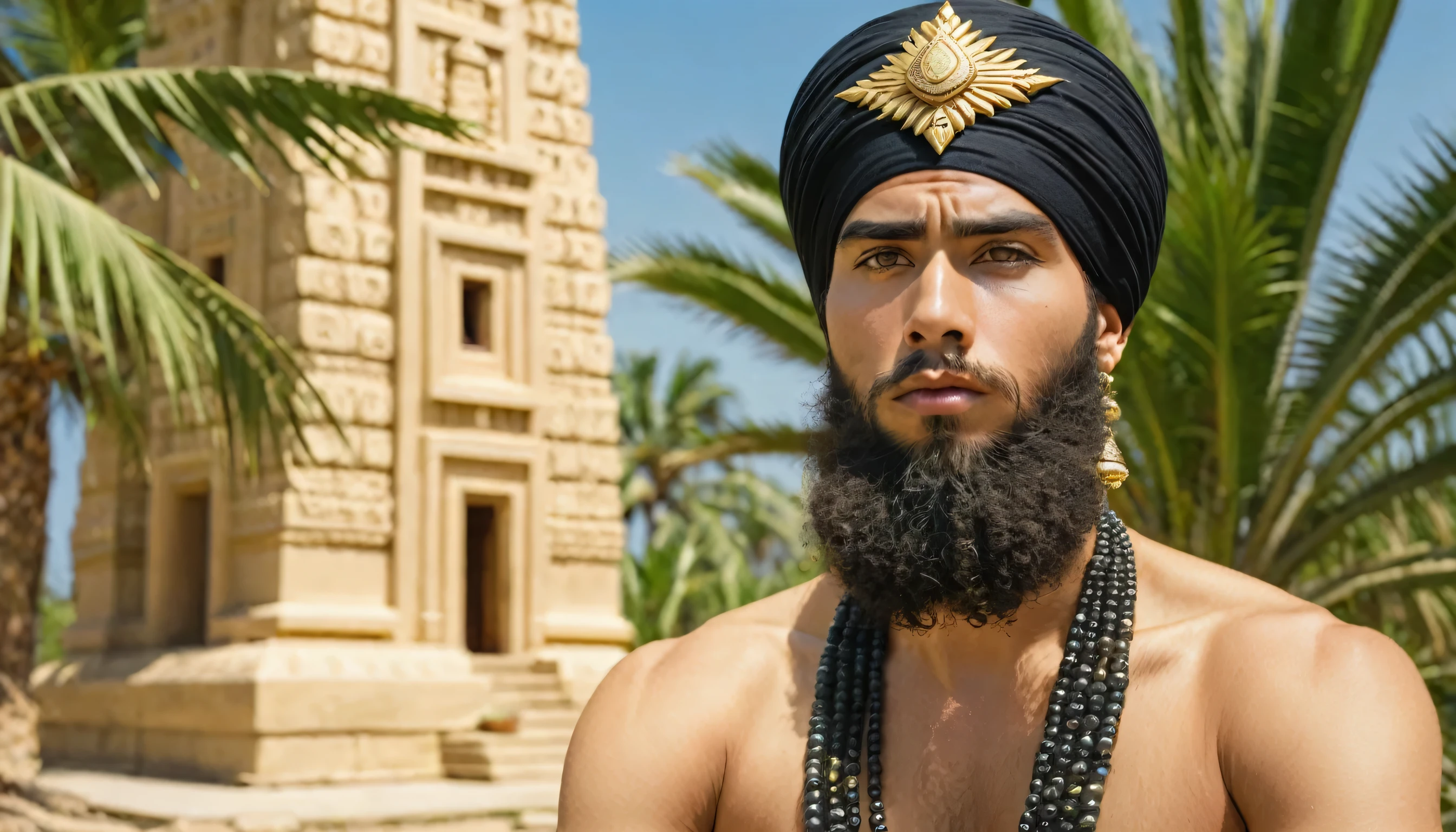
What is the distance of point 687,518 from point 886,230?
103 feet

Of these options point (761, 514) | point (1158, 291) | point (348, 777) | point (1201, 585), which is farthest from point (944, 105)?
point (761, 514)

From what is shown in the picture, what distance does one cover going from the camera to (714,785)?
6.85ft

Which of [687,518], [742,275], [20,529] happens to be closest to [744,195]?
[742,275]

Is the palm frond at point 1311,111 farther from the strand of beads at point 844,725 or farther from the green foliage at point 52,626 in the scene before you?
the green foliage at point 52,626

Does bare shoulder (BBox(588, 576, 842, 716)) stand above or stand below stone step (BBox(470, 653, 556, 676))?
above

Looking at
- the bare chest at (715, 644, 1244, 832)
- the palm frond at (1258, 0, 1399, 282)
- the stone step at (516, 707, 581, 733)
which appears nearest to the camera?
the bare chest at (715, 644, 1244, 832)

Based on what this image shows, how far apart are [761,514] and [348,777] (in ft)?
51.4

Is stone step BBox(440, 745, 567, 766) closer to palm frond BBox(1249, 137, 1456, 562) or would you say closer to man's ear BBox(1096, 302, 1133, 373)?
palm frond BBox(1249, 137, 1456, 562)

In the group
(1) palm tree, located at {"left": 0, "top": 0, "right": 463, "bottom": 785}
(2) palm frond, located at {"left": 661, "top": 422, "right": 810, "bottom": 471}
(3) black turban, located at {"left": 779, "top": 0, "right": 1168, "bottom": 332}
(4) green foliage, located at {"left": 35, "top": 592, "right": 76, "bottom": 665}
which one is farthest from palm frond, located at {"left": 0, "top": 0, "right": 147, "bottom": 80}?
(4) green foliage, located at {"left": 35, "top": 592, "right": 76, "bottom": 665}

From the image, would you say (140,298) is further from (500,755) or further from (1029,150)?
(500,755)

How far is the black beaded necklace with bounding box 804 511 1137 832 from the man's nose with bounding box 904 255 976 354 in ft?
1.40

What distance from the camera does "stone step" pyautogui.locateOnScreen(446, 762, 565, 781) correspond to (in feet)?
47.5

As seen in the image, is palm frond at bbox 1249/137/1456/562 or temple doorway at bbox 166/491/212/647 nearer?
palm frond at bbox 1249/137/1456/562

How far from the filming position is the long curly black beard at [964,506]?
6.50 feet
